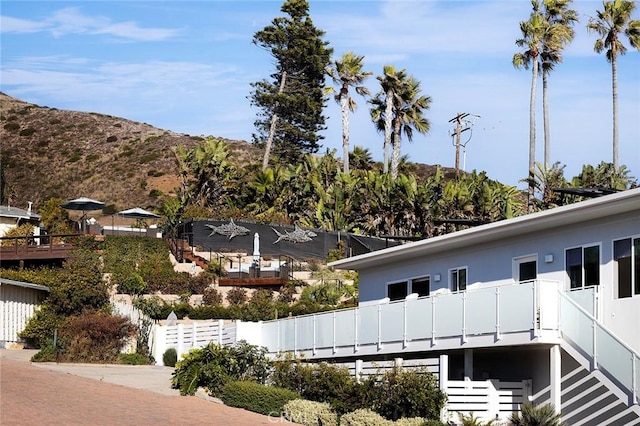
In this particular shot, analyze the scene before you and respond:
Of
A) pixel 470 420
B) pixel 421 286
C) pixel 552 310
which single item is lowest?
pixel 470 420

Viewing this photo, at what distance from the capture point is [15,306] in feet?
128

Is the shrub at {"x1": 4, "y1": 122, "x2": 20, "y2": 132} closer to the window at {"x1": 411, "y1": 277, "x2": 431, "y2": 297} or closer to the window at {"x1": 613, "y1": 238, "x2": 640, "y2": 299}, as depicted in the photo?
the window at {"x1": 411, "y1": 277, "x2": 431, "y2": 297}

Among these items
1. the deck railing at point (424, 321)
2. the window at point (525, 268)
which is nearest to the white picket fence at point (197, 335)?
the deck railing at point (424, 321)

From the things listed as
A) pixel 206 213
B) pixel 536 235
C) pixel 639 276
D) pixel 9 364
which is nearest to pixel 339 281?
pixel 206 213

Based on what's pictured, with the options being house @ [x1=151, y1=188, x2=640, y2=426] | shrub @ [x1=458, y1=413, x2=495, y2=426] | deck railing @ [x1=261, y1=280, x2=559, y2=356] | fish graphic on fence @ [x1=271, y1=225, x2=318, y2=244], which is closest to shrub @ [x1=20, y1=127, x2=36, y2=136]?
fish graphic on fence @ [x1=271, y1=225, x2=318, y2=244]

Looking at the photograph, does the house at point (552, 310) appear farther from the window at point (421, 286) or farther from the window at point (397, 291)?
the window at point (397, 291)

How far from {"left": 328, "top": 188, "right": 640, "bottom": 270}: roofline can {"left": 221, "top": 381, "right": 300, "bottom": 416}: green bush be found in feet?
17.0

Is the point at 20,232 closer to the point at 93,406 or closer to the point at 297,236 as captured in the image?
the point at 297,236

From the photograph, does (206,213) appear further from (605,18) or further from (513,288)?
(513,288)

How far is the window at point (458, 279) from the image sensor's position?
27.3m

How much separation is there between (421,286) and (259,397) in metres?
6.05

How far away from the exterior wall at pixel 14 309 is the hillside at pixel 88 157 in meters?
56.6

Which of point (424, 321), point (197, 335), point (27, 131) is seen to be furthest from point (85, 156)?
point (424, 321)

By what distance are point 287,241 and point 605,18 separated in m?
22.0
